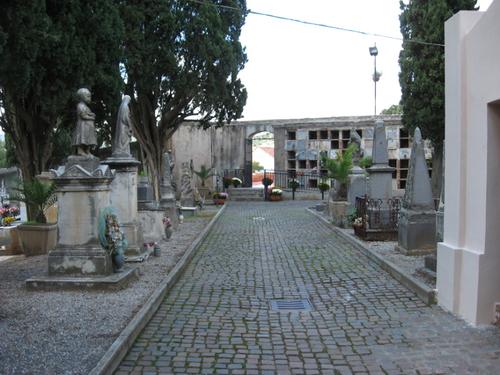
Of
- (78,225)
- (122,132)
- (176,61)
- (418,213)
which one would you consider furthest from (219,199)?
(78,225)

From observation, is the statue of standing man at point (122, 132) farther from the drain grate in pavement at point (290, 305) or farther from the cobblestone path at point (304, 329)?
the drain grate in pavement at point (290, 305)

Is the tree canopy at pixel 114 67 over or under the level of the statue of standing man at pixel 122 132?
over

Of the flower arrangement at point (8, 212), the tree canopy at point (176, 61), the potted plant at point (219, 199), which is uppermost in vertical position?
the tree canopy at point (176, 61)

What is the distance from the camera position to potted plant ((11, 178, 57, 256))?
976 cm

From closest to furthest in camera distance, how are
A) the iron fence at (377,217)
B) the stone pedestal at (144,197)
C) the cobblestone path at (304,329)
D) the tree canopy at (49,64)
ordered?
1. the cobblestone path at (304,329)
2. the tree canopy at (49,64)
3. the stone pedestal at (144,197)
4. the iron fence at (377,217)

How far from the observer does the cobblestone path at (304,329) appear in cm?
439

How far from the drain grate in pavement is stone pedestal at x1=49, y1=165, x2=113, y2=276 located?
7.61ft

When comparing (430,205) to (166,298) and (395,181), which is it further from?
(395,181)

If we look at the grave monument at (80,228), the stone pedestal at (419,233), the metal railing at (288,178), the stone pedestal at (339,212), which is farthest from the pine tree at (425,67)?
the grave monument at (80,228)

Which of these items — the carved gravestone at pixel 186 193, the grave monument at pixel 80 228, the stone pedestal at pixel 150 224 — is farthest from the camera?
the carved gravestone at pixel 186 193

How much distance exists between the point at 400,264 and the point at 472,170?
311 cm

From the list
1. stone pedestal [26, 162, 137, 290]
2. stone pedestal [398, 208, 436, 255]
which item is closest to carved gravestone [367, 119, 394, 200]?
stone pedestal [398, 208, 436, 255]

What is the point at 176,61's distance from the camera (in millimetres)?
17672

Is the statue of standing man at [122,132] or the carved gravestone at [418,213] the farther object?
the statue of standing man at [122,132]
